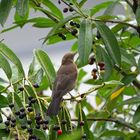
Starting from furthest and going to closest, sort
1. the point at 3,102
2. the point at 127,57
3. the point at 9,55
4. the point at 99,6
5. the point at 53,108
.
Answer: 1. the point at 99,6
2. the point at 127,57
3. the point at 9,55
4. the point at 3,102
5. the point at 53,108

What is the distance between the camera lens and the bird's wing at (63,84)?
182 cm

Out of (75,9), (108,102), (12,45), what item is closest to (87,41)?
(75,9)

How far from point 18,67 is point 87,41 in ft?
0.76

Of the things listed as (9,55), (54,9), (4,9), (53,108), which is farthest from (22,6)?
(53,108)

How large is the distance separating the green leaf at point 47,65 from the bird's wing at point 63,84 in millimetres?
22

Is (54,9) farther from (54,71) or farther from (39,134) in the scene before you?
(39,134)

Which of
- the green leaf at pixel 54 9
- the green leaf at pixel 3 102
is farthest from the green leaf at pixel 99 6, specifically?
the green leaf at pixel 3 102

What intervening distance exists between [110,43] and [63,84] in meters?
0.20

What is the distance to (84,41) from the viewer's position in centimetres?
182

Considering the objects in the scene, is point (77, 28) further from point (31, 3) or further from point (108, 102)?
point (108, 102)

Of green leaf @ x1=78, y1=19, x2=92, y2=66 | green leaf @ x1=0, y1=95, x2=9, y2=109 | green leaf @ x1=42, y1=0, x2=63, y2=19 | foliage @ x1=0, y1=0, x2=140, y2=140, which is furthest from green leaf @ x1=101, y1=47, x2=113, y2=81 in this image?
green leaf @ x1=0, y1=95, x2=9, y2=109

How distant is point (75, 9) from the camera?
1.93m

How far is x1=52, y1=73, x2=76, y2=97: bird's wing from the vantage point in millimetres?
1822

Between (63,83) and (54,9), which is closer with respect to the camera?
(63,83)
